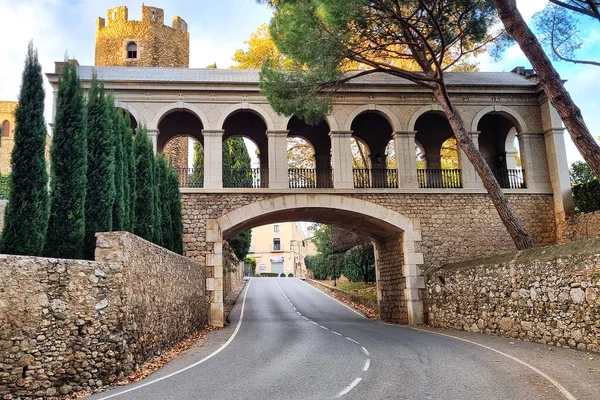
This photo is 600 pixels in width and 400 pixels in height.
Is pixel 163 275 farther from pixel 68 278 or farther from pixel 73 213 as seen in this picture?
pixel 68 278

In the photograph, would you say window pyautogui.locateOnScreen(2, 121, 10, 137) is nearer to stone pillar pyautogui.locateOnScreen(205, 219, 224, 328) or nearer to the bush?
stone pillar pyautogui.locateOnScreen(205, 219, 224, 328)

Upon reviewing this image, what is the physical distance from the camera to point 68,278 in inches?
284

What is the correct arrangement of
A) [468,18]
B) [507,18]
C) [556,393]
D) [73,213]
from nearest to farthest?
[556,393], [73,213], [507,18], [468,18]

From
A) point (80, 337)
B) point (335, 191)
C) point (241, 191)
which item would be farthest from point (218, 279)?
point (80, 337)

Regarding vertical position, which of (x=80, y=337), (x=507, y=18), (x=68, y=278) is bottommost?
(x=80, y=337)

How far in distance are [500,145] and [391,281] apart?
7797 millimetres

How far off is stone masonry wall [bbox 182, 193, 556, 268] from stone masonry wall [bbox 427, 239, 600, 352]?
8.29 ft

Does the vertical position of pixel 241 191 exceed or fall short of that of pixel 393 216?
it exceeds it

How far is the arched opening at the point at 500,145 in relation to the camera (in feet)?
66.7

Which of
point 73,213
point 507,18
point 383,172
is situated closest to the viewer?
point 73,213

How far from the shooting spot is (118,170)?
10961mm

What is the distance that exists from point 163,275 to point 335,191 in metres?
8.08

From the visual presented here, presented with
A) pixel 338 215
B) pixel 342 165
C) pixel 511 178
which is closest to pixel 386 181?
pixel 338 215

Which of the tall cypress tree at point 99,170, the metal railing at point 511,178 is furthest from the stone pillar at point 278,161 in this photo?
the metal railing at point 511,178
